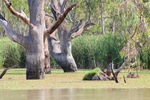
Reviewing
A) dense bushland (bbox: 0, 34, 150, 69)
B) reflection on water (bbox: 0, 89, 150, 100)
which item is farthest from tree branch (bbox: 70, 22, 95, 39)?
reflection on water (bbox: 0, 89, 150, 100)

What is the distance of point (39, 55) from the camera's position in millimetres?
24766

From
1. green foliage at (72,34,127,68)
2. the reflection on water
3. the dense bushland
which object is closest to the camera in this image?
the reflection on water

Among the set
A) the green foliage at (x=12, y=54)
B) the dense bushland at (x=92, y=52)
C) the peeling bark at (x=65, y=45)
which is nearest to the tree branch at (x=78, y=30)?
the peeling bark at (x=65, y=45)

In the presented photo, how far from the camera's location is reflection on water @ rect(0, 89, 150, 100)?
16.5 m

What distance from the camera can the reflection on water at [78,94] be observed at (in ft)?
54.0

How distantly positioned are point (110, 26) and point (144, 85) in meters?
41.7

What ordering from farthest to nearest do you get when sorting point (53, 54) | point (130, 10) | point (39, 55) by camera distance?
point (53, 54), point (39, 55), point (130, 10)

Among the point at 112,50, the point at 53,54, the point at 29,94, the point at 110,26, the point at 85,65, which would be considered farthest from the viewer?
the point at 110,26

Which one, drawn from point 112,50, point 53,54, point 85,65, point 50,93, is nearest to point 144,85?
point 50,93

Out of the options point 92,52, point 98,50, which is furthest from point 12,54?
point 98,50

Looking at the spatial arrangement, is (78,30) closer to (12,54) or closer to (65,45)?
(65,45)

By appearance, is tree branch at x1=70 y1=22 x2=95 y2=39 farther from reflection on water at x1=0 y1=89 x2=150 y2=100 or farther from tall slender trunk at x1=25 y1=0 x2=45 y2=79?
reflection on water at x1=0 y1=89 x2=150 y2=100

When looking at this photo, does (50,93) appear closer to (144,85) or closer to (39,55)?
(144,85)

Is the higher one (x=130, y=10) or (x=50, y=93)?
(x=130, y=10)
